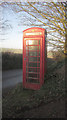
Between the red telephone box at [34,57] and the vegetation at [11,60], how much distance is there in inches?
38.0

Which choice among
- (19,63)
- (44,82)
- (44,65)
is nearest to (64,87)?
(44,82)

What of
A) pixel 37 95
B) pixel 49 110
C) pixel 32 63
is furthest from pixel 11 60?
pixel 49 110

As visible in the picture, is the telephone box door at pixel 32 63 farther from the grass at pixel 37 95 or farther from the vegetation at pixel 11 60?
the vegetation at pixel 11 60

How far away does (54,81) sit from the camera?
3131mm

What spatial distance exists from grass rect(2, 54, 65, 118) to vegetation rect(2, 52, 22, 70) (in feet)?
4.17

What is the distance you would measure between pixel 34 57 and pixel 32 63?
20cm

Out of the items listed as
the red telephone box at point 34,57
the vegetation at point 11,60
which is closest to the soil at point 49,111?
the red telephone box at point 34,57

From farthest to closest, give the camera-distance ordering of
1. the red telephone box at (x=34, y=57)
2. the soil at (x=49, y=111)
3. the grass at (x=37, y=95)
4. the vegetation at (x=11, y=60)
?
1. the vegetation at (x=11, y=60)
2. the red telephone box at (x=34, y=57)
3. the grass at (x=37, y=95)
4. the soil at (x=49, y=111)

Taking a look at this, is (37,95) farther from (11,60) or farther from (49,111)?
(11,60)

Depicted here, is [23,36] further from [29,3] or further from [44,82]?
[44,82]

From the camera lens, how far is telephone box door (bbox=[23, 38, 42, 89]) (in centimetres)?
322

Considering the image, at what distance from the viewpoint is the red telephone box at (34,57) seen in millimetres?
3154

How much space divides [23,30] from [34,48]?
2.07 feet

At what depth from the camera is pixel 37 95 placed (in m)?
2.70
